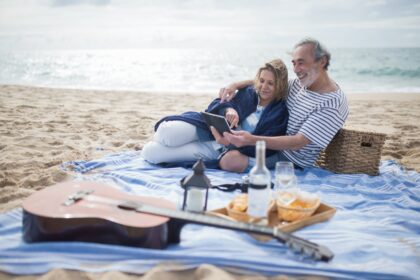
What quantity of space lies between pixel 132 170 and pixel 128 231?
5.51ft

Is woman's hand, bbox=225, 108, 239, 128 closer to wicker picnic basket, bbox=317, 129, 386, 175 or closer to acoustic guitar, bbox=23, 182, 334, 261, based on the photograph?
wicker picnic basket, bbox=317, 129, 386, 175

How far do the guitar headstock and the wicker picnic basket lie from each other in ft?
6.34

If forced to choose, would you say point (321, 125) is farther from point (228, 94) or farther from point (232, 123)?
point (228, 94)

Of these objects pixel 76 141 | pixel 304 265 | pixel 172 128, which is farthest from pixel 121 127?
pixel 304 265

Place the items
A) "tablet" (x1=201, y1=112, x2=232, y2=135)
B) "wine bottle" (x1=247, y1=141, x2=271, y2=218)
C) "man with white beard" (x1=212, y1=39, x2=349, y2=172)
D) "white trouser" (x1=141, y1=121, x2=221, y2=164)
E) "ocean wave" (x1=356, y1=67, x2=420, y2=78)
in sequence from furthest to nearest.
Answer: "ocean wave" (x1=356, y1=67, x2=420, y2=78) < "white trouser" (x1=141, y1=121, x2=221, y2=164) < "man with white beard" (x1=212, y1=39, x2=349, y2=172) < "tablet" (x1=201, y1=112, x2=232, y2=135) < "wine bottle" (x1=247, y1=141, x2=271, y2=218)

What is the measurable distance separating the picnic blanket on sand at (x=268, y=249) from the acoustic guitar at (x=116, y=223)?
2.0 inches

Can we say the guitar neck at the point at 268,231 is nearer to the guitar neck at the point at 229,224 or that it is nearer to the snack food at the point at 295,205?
the guitar neck at the point at 229,224

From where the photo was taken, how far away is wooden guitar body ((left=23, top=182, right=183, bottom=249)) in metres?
1.94

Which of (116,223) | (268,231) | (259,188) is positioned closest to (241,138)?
(259,188)

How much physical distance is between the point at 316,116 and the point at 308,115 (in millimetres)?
98

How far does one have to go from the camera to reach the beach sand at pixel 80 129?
346 cm

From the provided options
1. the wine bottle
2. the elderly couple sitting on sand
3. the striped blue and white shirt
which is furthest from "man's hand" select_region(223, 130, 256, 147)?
the wine bottle

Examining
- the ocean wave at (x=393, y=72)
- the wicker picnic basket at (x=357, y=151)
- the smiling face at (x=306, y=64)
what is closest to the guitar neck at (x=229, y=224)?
the smiling face at (x=306, y=64)

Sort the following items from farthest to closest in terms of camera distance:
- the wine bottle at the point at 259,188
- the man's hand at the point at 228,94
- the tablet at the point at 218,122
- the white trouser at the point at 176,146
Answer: the man's hand at the point at 228,94
the white trouser at the point at 176,146
the tablet at the point at 218,122
the wine bottle at the point at 259,188
